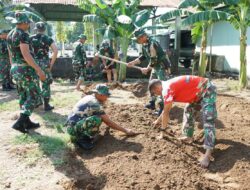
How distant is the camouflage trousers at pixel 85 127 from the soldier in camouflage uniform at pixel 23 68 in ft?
2.75

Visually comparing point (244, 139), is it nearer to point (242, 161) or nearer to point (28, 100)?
point (242, 161)

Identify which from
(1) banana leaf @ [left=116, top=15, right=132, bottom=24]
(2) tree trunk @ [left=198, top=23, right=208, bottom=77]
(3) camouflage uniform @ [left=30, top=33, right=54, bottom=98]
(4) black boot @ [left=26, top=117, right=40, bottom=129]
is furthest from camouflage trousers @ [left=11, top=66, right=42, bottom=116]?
(2) tree trunk @ [left=198, top=23, right=208, bottom=77]

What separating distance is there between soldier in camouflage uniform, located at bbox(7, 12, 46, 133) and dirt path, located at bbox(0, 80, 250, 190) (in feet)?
1.74

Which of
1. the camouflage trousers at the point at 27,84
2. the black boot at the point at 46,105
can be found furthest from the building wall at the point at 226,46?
the camouflage trousers at the point at 27,84

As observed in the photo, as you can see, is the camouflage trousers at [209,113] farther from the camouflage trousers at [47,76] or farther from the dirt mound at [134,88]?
the dirt mound at [134,88]

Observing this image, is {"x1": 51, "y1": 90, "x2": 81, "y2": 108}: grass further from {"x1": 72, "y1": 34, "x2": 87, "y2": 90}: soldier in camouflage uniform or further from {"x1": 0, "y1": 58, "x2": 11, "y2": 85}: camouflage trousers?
{"x1": 0, "y1": 58, "x2": 11, "y2": 85}: camouflage trousers

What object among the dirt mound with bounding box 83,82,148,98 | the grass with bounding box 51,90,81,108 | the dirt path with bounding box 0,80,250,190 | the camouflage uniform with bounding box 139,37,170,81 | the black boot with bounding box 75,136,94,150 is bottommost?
the dirt path with bounding box 0,80,250,190

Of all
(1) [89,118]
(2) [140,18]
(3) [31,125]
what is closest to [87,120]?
(1) [89,118]

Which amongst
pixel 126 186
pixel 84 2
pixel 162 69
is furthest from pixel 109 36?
pixel 126 186

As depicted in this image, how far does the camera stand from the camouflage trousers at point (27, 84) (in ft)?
15.9

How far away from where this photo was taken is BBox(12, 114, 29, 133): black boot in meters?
4.97

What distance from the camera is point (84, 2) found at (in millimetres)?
11734

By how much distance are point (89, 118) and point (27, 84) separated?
120cm

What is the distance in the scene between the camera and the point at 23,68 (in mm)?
4836
